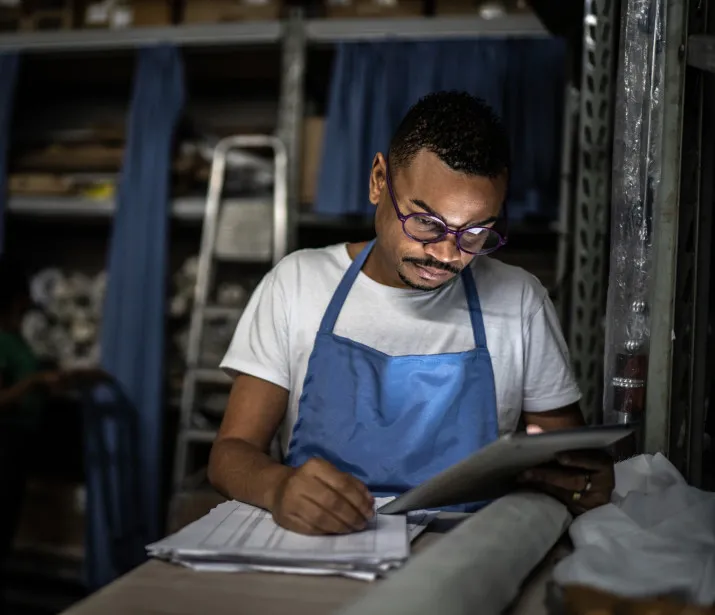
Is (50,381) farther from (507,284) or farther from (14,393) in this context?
(507,284)

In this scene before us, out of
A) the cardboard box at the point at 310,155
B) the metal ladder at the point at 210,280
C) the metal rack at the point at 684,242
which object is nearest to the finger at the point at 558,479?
the metal rack at the point at 684,242

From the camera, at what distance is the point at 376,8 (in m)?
3.05

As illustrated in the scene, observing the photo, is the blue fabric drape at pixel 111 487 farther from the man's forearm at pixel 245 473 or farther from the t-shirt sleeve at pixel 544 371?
the t-shirt sleeve at pixel 544 371

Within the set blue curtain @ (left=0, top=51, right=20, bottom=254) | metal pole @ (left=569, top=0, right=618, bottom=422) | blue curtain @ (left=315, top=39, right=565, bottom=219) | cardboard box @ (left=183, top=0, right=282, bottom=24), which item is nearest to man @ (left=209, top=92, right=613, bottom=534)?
metal pole @ (left=569, top=0, right=618, bottom=422)

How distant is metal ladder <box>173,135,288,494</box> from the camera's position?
117 inches

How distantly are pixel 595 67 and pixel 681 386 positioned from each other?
132cm

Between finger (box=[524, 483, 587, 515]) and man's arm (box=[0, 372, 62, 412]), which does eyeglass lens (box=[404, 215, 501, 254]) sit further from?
man's arm (box=[0, 372, 62, 412])

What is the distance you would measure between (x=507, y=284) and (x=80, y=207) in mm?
2423

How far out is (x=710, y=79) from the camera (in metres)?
1.19

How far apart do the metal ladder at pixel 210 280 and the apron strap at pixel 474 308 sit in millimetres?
1612

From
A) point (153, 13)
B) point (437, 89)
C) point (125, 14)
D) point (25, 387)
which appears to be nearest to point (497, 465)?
point (437, 89)

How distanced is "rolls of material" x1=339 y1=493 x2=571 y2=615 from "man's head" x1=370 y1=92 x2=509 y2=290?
47cm

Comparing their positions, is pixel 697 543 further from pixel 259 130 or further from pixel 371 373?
pixel 259 130

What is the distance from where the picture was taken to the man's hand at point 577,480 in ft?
3.30
